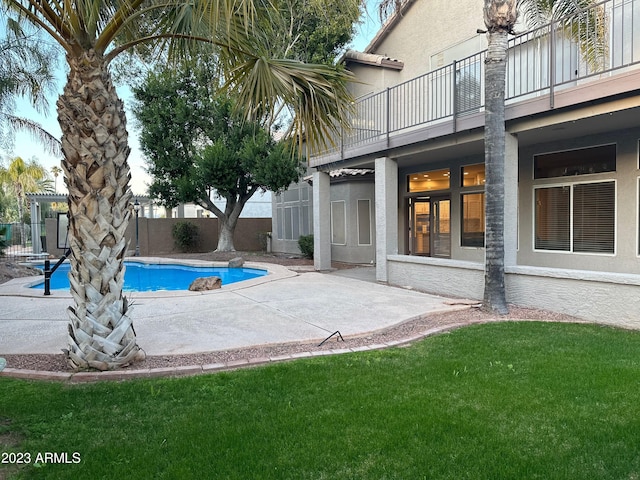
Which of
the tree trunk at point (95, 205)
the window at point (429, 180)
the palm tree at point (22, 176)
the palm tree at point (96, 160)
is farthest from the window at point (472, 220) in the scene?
the palm tree at point (22, 176)

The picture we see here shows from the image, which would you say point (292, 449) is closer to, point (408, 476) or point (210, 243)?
point (408, 476)

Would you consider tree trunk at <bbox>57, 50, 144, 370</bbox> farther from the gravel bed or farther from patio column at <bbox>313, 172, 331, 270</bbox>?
patio column at <bbox>313, 172, 331, 270</bbox>

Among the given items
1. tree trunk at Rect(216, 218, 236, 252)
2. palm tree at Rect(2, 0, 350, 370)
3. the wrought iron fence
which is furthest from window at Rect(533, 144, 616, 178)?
the wrought iron fence

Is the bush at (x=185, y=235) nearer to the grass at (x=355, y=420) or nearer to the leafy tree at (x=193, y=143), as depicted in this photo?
the leafy tree at (x=193, y=143)

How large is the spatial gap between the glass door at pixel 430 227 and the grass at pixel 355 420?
31.1 ft

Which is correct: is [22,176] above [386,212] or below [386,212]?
above

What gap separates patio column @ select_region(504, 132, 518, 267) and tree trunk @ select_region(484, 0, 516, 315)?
64 centimetres

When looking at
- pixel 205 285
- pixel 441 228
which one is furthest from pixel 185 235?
pixel 441 228

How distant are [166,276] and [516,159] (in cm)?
1338

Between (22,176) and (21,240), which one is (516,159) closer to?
(21,240)

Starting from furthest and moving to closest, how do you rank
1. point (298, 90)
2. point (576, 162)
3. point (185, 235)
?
point (185, 235)
point (576, 162)
point (298, 90)

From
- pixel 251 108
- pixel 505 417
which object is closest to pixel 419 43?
pixel 251 108

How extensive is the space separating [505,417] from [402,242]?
1291 centimetres

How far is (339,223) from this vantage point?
60.5 ft
